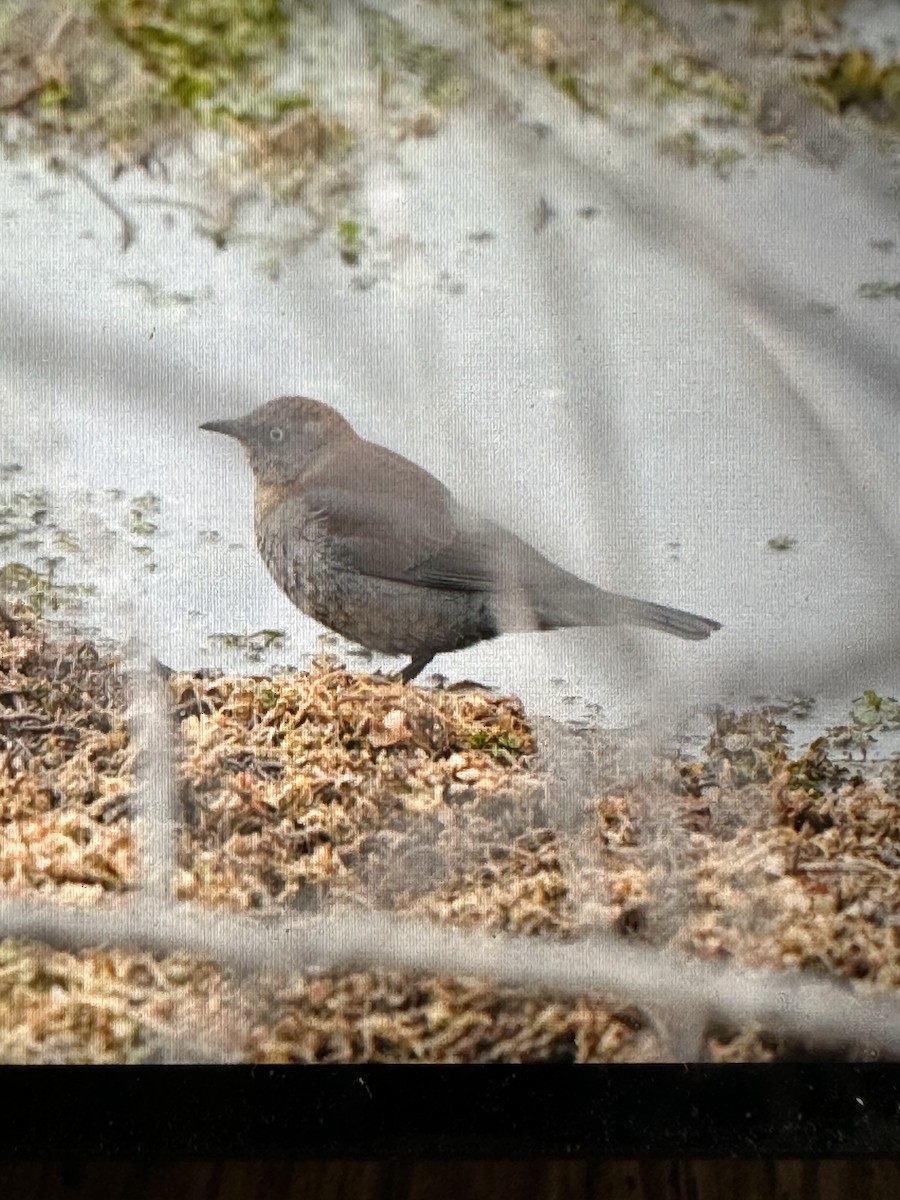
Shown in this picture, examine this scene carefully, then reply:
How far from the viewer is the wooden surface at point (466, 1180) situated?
0.96 m

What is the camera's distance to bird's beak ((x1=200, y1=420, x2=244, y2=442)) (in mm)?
1001

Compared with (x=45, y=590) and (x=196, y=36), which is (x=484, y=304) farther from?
(x=45, y=590)

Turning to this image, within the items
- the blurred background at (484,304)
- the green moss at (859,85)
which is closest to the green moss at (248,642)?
the blurred background at (484,304)

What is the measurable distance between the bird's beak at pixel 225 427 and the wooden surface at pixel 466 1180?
547 mm

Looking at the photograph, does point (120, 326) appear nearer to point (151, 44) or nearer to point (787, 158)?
point (151, 44)

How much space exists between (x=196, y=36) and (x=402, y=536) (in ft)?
1.34

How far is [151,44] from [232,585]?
415 millimetres

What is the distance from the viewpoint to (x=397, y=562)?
1.02 meters

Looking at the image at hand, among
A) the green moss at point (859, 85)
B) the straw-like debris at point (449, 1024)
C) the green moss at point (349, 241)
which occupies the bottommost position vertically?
the straw-like debris at point (449, 1024)

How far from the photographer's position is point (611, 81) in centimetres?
98

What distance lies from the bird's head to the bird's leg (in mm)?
171

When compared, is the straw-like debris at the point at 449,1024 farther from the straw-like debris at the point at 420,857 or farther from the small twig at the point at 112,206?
the small twig at the point at 112,206

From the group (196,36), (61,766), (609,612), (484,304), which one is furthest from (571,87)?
(61,766)

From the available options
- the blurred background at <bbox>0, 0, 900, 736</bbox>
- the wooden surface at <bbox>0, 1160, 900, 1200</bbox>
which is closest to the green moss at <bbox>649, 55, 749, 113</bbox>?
the blurred background at <bbox>0, 0, 900, 736</bbox>
